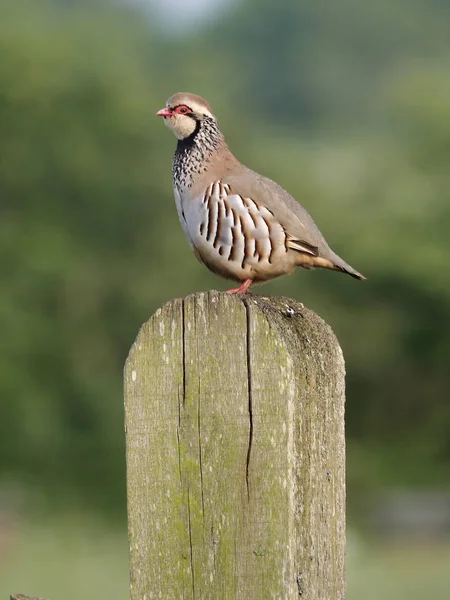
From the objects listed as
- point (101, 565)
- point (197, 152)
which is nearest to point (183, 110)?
point (197, 152)

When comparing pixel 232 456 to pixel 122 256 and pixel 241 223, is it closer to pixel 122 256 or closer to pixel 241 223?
pixel 241 223

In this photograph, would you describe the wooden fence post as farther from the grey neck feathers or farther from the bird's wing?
the grey neck feathers

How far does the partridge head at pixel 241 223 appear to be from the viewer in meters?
5.10

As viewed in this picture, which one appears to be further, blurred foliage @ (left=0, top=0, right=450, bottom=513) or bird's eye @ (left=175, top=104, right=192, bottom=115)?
blurred foliage @ (left=0, top=0, right=450, bottom=513)

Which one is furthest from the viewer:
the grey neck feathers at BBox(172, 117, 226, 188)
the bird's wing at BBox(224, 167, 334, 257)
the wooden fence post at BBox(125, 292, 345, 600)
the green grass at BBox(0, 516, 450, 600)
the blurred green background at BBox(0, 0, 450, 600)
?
the blurred green background at BBox(0, 0, 450, 600)

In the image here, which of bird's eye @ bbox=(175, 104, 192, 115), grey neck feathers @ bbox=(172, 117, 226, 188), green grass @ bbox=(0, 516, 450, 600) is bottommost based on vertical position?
green grass @ bbox=(0, 516, 450, 600)

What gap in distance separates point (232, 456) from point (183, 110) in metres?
3.41

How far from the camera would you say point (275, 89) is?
7288 cm

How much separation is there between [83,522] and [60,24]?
12.7m

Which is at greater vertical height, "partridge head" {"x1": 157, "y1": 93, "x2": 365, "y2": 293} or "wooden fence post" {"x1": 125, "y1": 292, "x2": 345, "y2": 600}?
"partridge head" {"x1": 157, "y1": 93, "x2": 365, "y2": 293}

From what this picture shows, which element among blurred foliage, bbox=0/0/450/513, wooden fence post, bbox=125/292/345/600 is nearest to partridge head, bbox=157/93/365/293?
wooden fence post, bbox=125/292/345/600

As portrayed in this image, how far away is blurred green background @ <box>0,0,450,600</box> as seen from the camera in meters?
26.0

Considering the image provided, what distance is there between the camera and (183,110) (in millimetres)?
5680

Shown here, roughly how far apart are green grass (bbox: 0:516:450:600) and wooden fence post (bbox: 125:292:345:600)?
45.2 feet
